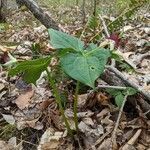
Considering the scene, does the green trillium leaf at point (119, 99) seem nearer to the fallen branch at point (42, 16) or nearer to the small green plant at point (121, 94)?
the small green plant at point (121, 94)

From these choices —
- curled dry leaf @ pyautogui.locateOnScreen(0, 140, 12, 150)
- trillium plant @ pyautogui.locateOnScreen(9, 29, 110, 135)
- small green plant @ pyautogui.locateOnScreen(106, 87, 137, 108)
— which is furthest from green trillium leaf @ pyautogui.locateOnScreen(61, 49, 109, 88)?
curled dry leaf @ pyautogui.locateOnScreen(0, 140, 12, 150)

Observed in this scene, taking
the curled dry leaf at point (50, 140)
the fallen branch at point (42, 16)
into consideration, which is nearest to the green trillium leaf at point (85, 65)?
the curled dry leaf at point (50, 140)

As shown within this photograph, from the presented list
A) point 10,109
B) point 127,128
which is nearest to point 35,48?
point 10,109

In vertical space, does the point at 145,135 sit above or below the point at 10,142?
below

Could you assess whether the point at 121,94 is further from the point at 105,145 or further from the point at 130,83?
the point at 105,145

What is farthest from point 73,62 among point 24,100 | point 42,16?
point 42,16

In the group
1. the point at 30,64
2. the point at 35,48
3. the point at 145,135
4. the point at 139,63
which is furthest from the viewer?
the point at 35,48

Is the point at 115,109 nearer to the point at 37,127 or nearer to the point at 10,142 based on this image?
the point at 37,127

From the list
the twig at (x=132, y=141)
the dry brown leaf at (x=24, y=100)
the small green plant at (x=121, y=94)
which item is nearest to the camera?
the twig at (x=132, y=141)

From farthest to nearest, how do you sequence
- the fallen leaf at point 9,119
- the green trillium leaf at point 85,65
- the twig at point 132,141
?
the fallen leaf at point 9,119
the twig at point 132,141
the green trillium leaf at point 85,65
